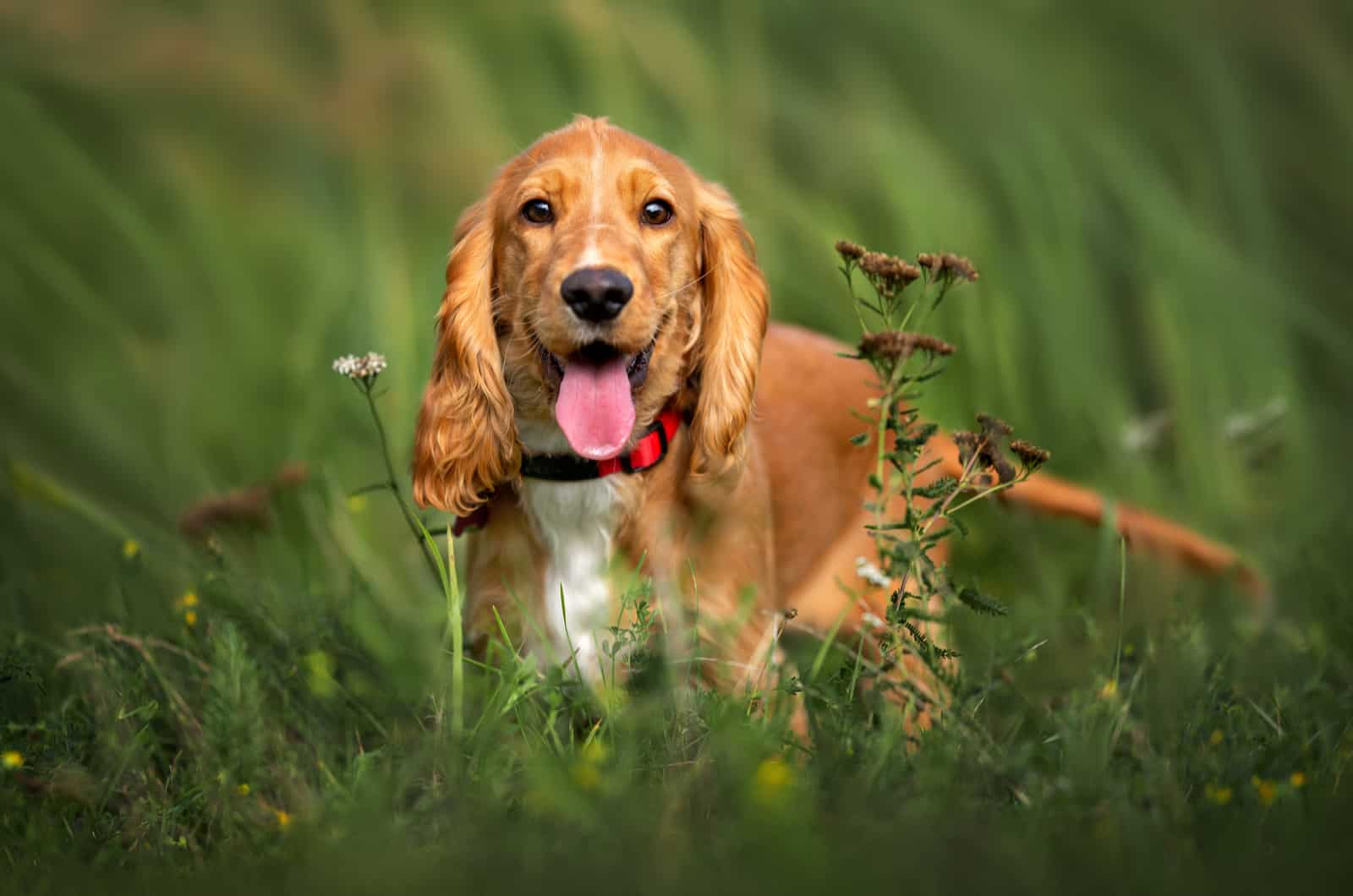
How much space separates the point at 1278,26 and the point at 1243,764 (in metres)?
3.48

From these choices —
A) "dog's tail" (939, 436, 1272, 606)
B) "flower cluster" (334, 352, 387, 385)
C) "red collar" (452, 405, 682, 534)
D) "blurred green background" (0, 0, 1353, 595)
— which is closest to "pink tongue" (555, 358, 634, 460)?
"red collar" (452, 405, 682, 534)

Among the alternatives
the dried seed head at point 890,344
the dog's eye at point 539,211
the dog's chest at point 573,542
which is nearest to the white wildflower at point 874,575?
the dried seed head at point 890,344

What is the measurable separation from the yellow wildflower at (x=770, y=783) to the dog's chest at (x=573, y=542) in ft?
2.79

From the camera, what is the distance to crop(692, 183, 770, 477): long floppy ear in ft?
8.16

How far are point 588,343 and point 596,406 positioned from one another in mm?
115

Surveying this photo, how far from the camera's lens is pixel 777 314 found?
4.05 metres

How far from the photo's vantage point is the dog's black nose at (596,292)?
7.20 ft

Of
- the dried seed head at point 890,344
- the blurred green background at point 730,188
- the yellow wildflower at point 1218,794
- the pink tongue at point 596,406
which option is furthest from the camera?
the blurred green background at point 730,188

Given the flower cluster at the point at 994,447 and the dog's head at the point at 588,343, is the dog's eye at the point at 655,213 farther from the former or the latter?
the flower cluster at the point at 994,447

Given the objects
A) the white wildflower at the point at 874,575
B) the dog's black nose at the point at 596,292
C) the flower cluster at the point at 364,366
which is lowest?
the white wildflower at the point at 874,575

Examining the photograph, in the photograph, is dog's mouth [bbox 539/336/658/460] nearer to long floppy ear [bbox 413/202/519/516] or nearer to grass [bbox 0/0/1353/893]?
long floppy ear [bbox 413/202/519/516]

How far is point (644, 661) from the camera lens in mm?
2164

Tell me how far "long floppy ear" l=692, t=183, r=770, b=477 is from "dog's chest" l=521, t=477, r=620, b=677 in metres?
0.19

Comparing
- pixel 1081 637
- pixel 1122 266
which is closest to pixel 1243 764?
pixel 1081 637
